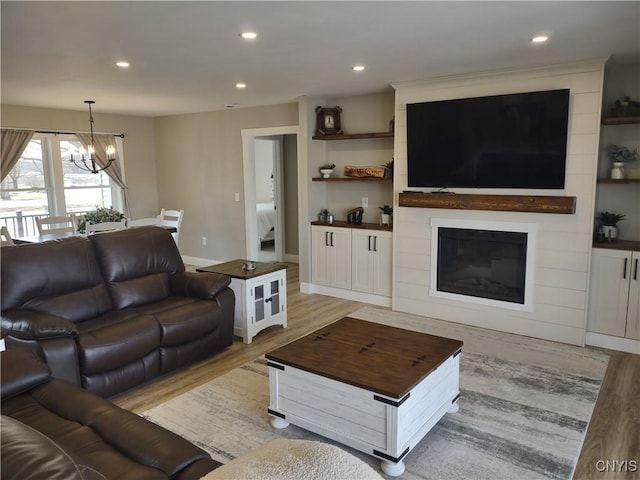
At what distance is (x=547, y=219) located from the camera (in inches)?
167

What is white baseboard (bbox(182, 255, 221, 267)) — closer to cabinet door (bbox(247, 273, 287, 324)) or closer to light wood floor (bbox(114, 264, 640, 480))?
light wood floor (bbox(114, 264, 640, 480))

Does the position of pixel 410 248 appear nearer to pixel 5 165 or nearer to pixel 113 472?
pixel 113 472

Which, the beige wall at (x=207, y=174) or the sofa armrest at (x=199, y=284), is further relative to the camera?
the beige wall at (x=207, y=174)

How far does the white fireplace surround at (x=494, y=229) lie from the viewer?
14.3ft

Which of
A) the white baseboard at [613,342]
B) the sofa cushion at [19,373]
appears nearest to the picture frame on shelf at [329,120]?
the white baseboard at [613,342]

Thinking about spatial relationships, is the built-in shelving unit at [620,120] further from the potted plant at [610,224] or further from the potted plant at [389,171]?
the potted plant at [389,171]

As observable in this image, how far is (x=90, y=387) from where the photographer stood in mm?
3023

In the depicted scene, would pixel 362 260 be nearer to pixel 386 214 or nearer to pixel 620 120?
pixel 386 214

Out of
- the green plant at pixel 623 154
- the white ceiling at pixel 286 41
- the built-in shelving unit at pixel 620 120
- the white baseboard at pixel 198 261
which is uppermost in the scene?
the white ceiling at pixel 286 41

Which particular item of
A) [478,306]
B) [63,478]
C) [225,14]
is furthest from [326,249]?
A: [63,478]

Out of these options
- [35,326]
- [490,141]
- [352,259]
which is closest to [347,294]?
[352,259]

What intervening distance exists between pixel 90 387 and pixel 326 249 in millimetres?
3316

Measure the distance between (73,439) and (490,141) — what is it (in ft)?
13.2

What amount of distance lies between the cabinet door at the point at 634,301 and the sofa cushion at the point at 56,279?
4.28m
